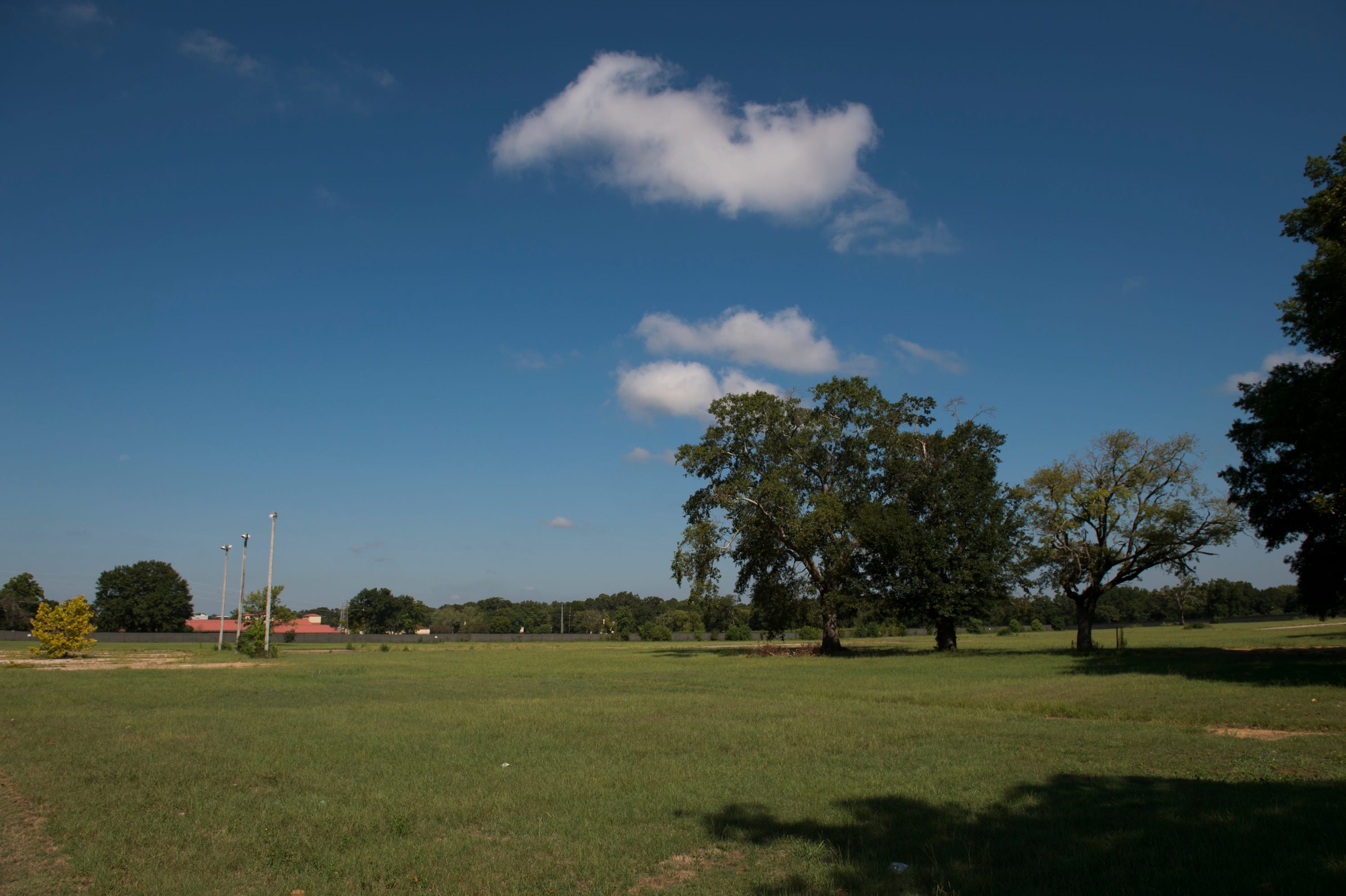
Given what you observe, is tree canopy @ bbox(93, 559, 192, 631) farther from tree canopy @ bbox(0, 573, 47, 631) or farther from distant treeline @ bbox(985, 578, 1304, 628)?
distant treeline @ bbox(985, 578, 1304, 628)

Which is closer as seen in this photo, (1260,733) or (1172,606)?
(1260,733)

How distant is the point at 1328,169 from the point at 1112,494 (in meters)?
21.2

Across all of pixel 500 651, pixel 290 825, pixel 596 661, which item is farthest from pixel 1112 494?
pixel 500 651

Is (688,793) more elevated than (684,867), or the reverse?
(684,867)

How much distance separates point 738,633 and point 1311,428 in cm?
8228

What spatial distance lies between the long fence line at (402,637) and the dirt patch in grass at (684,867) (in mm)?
86504

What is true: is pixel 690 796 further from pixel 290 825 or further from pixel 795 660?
pixel 795 660

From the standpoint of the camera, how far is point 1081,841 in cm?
702

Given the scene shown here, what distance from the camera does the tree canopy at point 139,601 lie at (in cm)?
11019

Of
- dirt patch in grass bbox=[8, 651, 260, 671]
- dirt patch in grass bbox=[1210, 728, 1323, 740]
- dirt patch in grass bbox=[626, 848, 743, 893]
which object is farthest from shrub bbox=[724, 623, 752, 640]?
dirt patch in grass bbox=[626, 848, 743, 893]

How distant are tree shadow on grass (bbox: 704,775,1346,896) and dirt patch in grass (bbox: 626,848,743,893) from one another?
0.44 meters

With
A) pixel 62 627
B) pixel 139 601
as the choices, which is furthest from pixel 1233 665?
pixel 139 601

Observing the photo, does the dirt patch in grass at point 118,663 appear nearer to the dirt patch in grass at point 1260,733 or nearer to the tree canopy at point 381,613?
the dirt patch in grass at point 1260,733

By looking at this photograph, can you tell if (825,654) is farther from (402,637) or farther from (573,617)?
(573,617)
